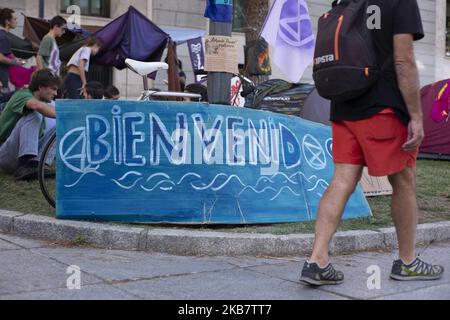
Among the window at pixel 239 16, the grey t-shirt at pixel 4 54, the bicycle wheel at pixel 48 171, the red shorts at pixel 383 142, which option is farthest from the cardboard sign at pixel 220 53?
the window at pixel 239 16

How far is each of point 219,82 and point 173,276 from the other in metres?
2.37

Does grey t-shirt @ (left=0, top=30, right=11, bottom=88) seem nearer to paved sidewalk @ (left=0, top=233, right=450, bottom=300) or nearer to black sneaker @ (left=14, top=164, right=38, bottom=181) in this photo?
black sneaker @ (left=14, top=164, right=38, bottom=181)

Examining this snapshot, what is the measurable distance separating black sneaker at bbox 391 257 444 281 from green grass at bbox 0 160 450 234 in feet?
3.51

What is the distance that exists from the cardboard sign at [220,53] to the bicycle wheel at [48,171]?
5.11ft

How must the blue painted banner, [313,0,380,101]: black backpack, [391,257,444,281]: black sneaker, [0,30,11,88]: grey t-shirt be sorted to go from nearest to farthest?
[313,0,380,101]: black backpack < [391,257,444,281]: black sneaker < the blue painted banner < [0,30,11,88]: grey t-shirt

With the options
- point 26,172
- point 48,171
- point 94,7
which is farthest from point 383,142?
point 94,7

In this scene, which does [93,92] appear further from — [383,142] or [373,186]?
[383,142]

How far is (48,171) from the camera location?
5.46m

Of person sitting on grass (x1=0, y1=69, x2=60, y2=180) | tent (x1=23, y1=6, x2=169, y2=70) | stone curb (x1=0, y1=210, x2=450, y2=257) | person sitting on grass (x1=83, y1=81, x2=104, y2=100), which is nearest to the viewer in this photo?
stone curb (x1=0, y1=210, x2=450, y2=257)

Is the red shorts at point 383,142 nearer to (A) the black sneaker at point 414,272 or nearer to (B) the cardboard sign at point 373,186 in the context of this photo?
(A) the black sneaker at point 414,272

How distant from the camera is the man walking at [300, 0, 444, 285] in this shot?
11.6 feet

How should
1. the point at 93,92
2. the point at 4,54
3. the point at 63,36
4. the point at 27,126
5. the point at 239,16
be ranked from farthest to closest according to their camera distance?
the point at 239,16 → the point at 63,36 → the point at 93,92 → the point at 4,54 → the point at 27,126

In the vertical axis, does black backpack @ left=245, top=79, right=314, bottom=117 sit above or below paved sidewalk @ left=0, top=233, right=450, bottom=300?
above

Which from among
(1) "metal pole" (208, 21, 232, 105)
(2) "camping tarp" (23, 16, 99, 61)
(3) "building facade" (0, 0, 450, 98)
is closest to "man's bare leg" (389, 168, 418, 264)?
(1) "metal pole" (208, 21, 232, 105)
